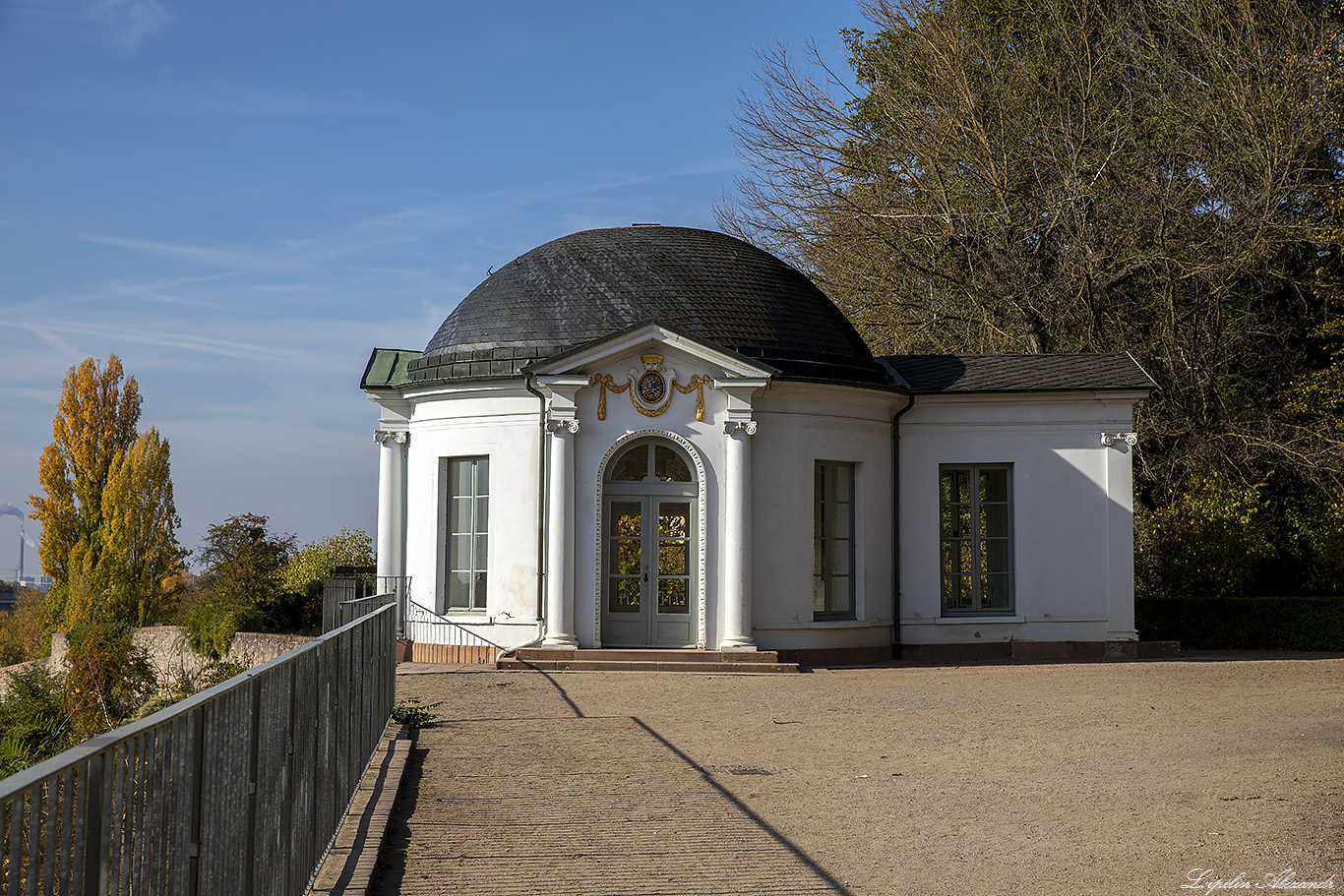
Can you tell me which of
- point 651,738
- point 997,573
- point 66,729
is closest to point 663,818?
point 651,738

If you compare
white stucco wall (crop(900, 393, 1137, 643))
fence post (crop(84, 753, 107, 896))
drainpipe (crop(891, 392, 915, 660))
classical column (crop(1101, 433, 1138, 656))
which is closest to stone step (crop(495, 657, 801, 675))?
drainpipe (crop(891, 392, 915, 660))

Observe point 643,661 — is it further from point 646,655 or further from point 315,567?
point 315,567

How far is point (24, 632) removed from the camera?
43719mm

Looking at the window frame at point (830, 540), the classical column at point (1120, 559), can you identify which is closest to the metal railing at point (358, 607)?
the window frame at point (830, 540)

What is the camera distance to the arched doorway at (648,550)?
16.0 meters

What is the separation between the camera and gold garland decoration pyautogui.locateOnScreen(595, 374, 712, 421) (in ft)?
51.6

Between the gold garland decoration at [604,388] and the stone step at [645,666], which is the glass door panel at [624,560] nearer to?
the stone step at [645,666]

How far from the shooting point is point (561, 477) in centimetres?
1545

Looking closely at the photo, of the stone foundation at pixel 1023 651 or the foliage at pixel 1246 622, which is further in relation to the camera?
the foliage at pixel 1246 622

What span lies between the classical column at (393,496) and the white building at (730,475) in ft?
0.13

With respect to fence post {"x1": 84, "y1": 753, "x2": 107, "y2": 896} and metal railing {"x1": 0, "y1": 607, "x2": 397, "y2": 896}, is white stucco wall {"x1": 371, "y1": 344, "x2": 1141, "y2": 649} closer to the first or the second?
metal railing {"x1": 0, "y1": 607, "x2": 397, "y2": 896}

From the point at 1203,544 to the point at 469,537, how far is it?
13.7 metres

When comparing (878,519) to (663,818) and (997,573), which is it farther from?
(663,818)

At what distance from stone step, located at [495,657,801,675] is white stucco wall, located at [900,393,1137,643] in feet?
10.2
